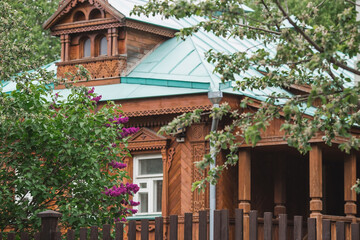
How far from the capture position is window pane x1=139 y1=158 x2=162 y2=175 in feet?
69.5

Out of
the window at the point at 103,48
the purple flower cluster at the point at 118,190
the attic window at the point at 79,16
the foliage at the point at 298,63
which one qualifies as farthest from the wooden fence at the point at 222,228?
the attic window at the point at 79,16

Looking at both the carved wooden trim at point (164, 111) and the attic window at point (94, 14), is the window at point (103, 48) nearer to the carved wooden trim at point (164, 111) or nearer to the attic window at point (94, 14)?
the attic window at point (94, 14)

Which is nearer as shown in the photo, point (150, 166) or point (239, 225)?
point (239, 225)

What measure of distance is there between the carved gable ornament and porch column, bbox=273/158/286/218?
9.88ft

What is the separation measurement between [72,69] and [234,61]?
45.8 ft

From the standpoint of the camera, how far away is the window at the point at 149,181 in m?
21.1

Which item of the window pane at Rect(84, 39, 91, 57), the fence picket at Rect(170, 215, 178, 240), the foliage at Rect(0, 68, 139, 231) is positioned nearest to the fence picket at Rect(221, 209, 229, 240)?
the fence picket at Rect(170, 215, 178, 240)

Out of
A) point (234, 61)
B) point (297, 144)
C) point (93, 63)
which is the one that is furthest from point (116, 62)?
point (297, 144)

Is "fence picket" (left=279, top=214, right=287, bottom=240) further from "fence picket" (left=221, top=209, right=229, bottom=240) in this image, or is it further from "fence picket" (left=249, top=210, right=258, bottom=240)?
"fence picket" (left=221, top=209, right=229, bottom=240)

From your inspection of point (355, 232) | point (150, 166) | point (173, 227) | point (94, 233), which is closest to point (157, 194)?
point (150, 166)

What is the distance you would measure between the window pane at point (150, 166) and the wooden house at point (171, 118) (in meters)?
0.03

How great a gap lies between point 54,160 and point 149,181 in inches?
333

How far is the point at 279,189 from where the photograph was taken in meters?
21.1

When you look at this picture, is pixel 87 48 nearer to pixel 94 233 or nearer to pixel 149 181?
pixel 149 181
